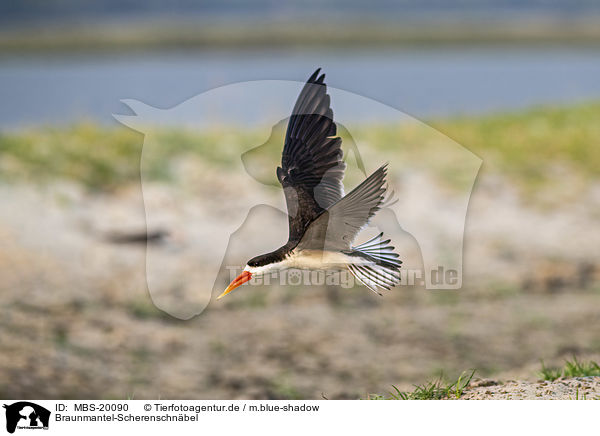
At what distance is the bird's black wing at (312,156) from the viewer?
7.30 feet

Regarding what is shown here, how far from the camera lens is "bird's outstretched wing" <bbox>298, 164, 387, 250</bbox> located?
199cm

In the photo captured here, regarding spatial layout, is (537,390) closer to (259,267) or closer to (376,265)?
(376,265)

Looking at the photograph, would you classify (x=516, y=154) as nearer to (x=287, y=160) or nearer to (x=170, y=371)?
(x=170, y=371)

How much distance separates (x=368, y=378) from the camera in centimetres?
430

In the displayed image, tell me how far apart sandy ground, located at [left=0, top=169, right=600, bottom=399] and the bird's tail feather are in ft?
5.97

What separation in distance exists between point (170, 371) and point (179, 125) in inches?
99.9

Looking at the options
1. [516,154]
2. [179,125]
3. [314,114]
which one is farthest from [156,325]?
[516,154]

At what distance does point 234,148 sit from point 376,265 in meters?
4.20

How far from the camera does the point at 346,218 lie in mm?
2068

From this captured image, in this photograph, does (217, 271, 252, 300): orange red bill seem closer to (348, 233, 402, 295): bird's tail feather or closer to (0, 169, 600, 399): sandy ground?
(348, 233, 402, 295): bird's tail feather
